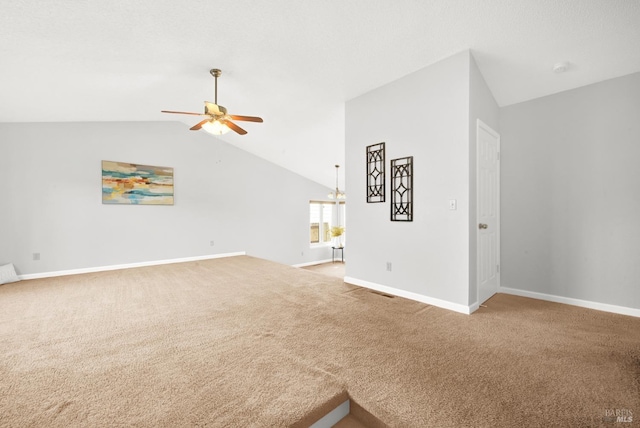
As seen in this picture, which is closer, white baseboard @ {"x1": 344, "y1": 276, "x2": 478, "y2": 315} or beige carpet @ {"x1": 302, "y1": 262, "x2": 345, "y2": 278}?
white baseboard @ {"x1": 344, "y1": 276, "x2": 478, "y2": 315}

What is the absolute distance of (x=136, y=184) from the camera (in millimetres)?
5367

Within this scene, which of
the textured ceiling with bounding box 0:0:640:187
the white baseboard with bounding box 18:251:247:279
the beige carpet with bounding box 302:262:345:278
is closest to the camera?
the textured ceiling with bounding box 0:0:640:187

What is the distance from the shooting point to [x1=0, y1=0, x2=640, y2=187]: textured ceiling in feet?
7.15

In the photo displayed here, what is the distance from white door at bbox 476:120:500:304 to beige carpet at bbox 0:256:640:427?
32 centimetres

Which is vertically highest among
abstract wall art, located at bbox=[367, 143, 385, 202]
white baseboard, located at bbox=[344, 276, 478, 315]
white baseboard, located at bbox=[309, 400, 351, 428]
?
abstract wall art, located at bbox=[367, 143, 385, 202]

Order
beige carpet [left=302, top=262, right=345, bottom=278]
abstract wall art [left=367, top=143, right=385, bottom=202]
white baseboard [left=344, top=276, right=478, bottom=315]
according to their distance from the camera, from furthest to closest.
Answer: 1. beige carpet [left=302, top=262, right=345, bottom=278]
2. abstract wall art [left=367, top=143, right=385, bottom=202]
3. white baseboard [left=344, top=276, right=478, bottom=315]

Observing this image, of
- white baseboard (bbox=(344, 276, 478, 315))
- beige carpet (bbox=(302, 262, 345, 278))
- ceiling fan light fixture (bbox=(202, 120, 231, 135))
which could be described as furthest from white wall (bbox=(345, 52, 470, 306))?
beige carpet (bbox=(302, 262, 345, 278))

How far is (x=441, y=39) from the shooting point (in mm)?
2572

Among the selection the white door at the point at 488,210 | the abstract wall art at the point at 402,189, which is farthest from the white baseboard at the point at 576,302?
the abstract wall art at the point at 402,189

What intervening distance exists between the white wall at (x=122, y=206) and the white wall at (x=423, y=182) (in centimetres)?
394

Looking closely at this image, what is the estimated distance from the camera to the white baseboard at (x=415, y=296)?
111 inches

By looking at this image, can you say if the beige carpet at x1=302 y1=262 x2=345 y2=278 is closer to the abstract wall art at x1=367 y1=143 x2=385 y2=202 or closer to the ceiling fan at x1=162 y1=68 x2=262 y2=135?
the abstract wall art at x1=367 y1=143 x2=385 y2=202

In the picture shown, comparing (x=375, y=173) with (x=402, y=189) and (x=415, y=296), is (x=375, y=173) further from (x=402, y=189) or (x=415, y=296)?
(x=415, y=296)

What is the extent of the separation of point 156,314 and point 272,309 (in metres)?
1.21
